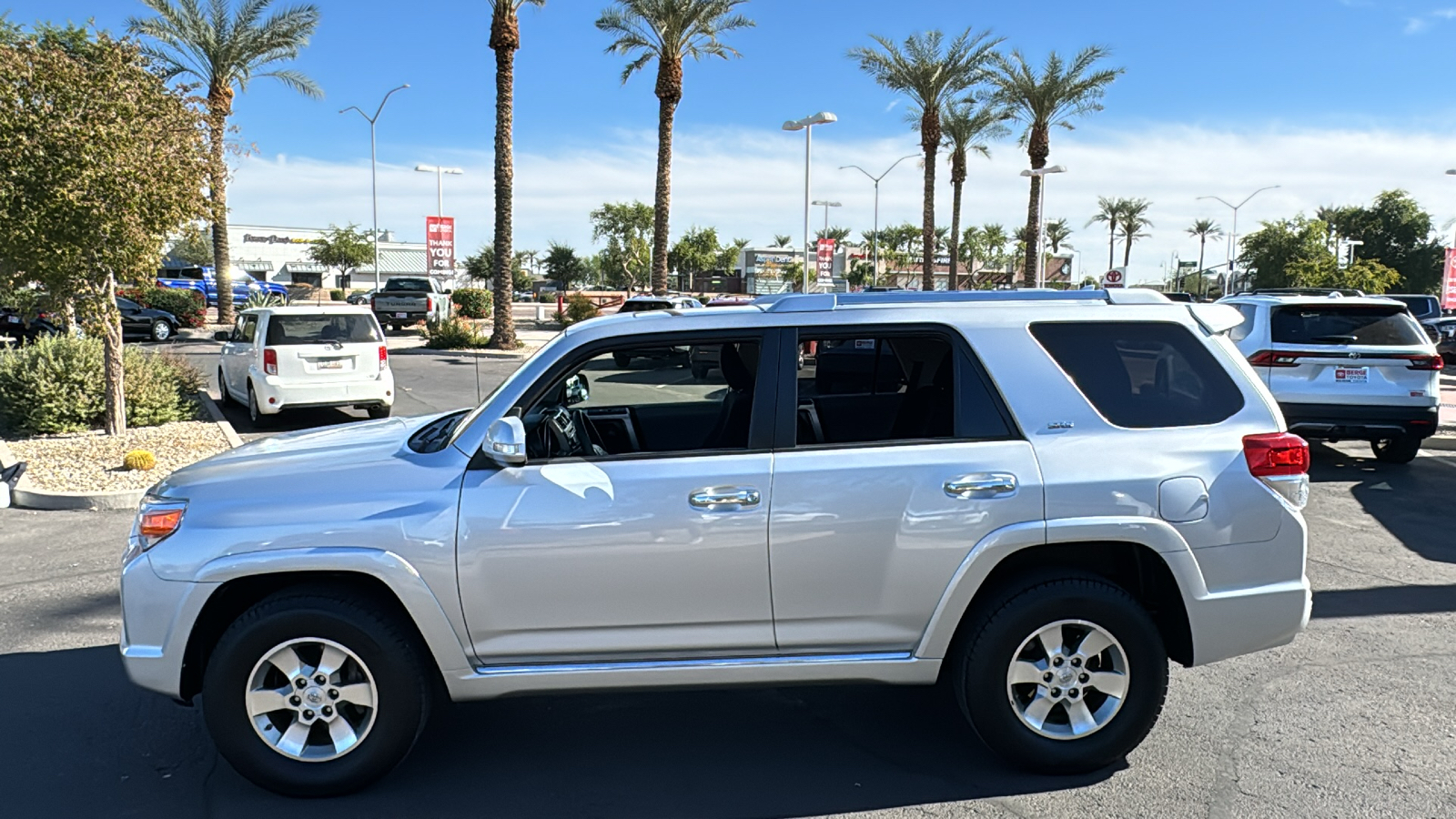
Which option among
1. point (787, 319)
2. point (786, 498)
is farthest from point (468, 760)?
point (787, 319)

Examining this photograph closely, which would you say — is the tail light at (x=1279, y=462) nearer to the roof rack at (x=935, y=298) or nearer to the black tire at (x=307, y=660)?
the roof rack at (x=935, y=298)

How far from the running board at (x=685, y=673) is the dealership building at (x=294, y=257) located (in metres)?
88.1

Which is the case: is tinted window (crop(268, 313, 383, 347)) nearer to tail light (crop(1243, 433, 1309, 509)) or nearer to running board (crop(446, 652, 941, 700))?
running board (crop(446, 652, 941, 700))

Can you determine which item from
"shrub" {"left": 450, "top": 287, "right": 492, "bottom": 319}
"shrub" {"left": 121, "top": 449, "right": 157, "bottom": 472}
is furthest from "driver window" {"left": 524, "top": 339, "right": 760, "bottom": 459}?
"shrub" {"left": 450, "top": 287, "right": 492, "bottom": 319}

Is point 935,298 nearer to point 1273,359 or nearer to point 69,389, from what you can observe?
point 1273,359

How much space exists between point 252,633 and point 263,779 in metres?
0.57

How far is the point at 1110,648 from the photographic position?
12.4ft

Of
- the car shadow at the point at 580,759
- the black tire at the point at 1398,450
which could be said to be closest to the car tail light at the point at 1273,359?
the black tire at the point at 1398,450

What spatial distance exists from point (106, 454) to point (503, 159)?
1727cm

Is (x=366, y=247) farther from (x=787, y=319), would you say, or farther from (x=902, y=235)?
(x=787, y=319)

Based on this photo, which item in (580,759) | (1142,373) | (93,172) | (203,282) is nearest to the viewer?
(1142,373)

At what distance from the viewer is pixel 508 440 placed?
11.4 ft

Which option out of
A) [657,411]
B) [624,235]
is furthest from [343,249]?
[657,411]

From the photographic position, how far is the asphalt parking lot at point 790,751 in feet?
11.9
